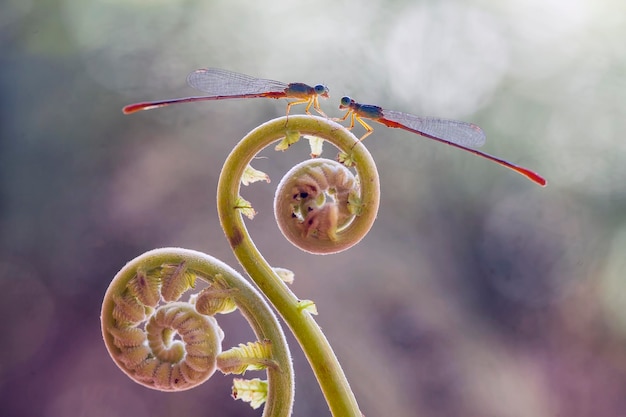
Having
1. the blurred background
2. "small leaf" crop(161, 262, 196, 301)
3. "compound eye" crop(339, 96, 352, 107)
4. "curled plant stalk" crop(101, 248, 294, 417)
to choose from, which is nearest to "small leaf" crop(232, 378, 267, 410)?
"curled plant stalk" crop(101, 248, 294, 417)

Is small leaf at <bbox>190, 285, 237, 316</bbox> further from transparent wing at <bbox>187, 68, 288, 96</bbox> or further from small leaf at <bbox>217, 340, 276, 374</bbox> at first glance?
transparent wing at <bbox>187, 68, 288, 96</bbox>

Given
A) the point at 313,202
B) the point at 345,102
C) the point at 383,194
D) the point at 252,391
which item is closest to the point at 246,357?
the point at 252,391

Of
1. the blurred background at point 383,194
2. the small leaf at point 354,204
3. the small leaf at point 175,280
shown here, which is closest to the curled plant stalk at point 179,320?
the small leaf at point 175,280

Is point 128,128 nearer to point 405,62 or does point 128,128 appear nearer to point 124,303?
point 405,62

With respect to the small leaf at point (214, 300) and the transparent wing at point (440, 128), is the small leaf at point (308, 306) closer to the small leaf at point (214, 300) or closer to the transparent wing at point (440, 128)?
the small leaf at point (214, 300)

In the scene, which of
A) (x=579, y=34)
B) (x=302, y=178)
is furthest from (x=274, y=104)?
(x=302, y=178)

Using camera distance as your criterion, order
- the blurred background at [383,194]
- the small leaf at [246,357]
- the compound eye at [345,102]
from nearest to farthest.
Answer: the small leaf at [246,357] → the compound eye at [345,102] → the blurred background at [383,194]

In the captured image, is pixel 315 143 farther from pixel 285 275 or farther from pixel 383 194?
pixel 383 194
